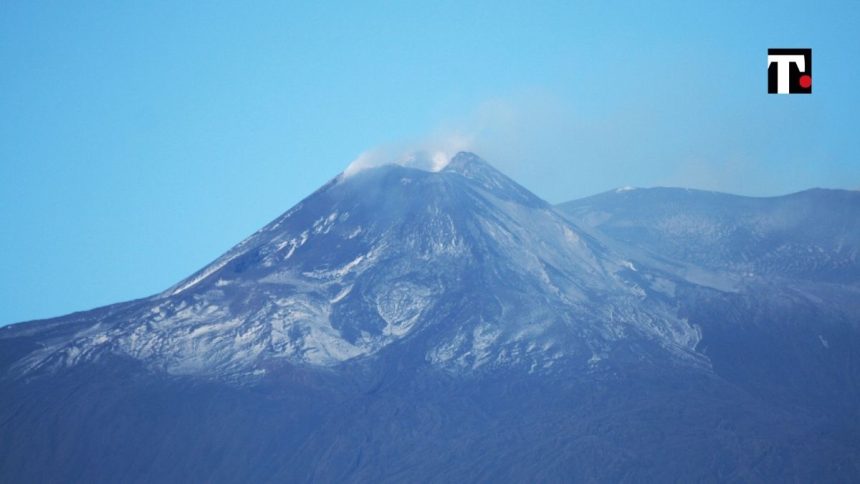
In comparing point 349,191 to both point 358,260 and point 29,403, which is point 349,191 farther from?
point 29,403

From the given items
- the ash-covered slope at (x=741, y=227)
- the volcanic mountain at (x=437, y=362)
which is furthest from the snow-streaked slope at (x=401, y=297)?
the ash-covered slope at (x=741, y=227)

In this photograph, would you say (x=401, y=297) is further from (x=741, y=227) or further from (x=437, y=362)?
(x=741, y=227)

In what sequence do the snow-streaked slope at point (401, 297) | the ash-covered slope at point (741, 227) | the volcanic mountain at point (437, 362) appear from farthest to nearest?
the ash-covered slope at point (741, 227) < the snow-streaked slope at point (401, 297) < the volcanic mountain at point (437, 362)

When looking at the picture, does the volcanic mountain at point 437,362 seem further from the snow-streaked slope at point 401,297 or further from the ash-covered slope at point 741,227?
the ash-covered slope at point 741,227

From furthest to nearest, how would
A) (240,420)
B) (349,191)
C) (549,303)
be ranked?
1. (349,191)
2. (549,303)
3. (240,420)

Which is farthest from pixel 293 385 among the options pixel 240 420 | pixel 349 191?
pixel 349 191

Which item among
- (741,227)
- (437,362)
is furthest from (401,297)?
(741,227)
